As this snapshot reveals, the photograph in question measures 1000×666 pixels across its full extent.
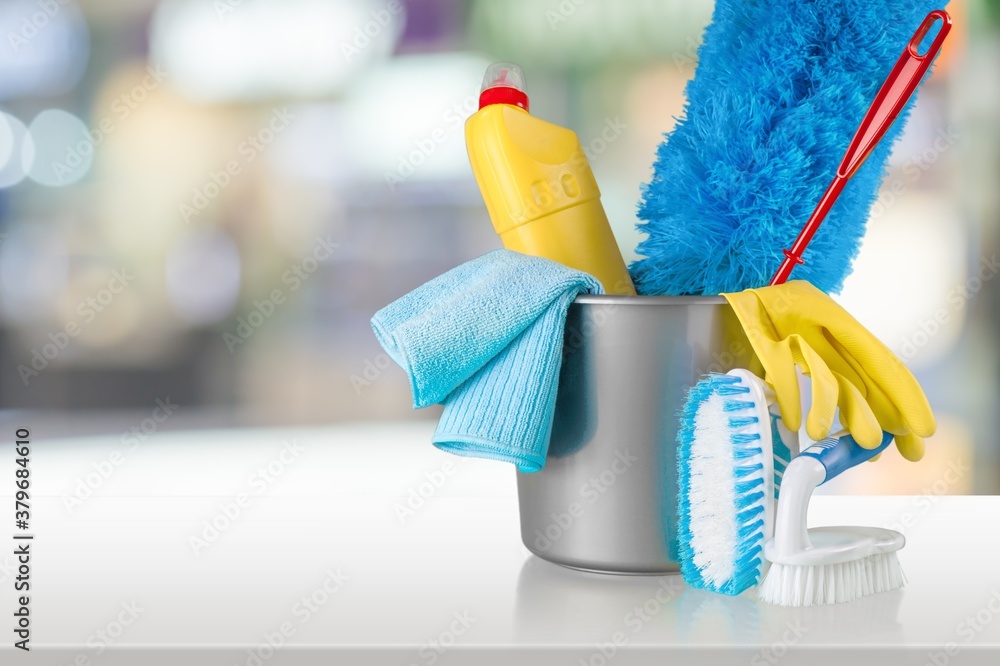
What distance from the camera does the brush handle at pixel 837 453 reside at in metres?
0.33

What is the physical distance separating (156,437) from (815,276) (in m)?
1.57

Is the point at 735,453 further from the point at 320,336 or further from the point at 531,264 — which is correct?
the point at 320,336

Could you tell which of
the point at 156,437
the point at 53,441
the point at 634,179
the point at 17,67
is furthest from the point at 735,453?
the point at 17,67

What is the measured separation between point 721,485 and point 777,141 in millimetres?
151
